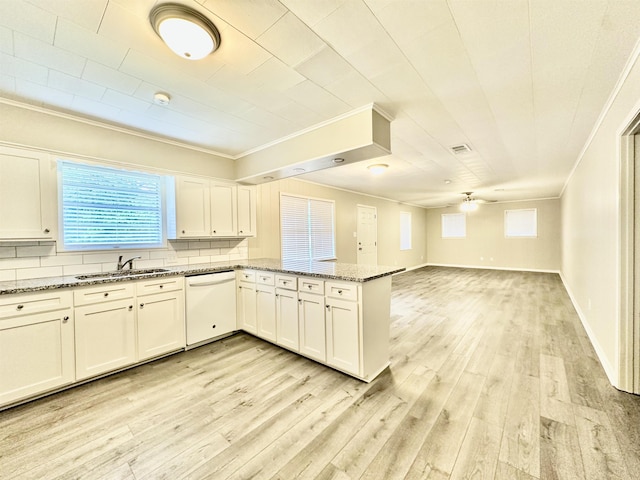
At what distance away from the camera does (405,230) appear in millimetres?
9500

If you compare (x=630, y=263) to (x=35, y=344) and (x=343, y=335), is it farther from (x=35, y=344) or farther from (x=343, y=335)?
(x=35, y=344)

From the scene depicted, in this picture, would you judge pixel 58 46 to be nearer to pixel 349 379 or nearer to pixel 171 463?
pixel 171 463

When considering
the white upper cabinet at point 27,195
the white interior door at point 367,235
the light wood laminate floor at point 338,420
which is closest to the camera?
the light wood laminate floor at point 338,420

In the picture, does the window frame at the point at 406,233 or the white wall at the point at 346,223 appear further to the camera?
the window frame at the point at 406,233

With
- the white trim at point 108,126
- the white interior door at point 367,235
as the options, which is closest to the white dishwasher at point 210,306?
the white trim at point 108,126

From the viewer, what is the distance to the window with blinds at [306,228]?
5.22m

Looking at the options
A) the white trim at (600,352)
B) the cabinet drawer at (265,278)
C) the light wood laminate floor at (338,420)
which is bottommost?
the light wood laminate floor at (338,420)

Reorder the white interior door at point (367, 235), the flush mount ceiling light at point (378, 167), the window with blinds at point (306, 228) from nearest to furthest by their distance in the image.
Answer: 1. the flush mount ceiling light at point (378, 167)
2. the window with blinds at point (306, 228)
3. the white interior door at point (367, 235)

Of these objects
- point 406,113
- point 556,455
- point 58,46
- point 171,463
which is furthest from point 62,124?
point 556,455

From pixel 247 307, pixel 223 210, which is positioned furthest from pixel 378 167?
pixel 247 307

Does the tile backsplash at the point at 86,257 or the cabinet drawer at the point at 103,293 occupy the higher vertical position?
the tile backsplash at the point at 86,257

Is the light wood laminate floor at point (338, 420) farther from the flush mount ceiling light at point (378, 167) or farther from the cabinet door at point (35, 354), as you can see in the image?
the flush mount ceiling light at point (378, 167)

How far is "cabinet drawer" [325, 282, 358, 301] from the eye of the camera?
94.8 inches

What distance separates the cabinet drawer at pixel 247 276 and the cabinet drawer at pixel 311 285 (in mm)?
856
